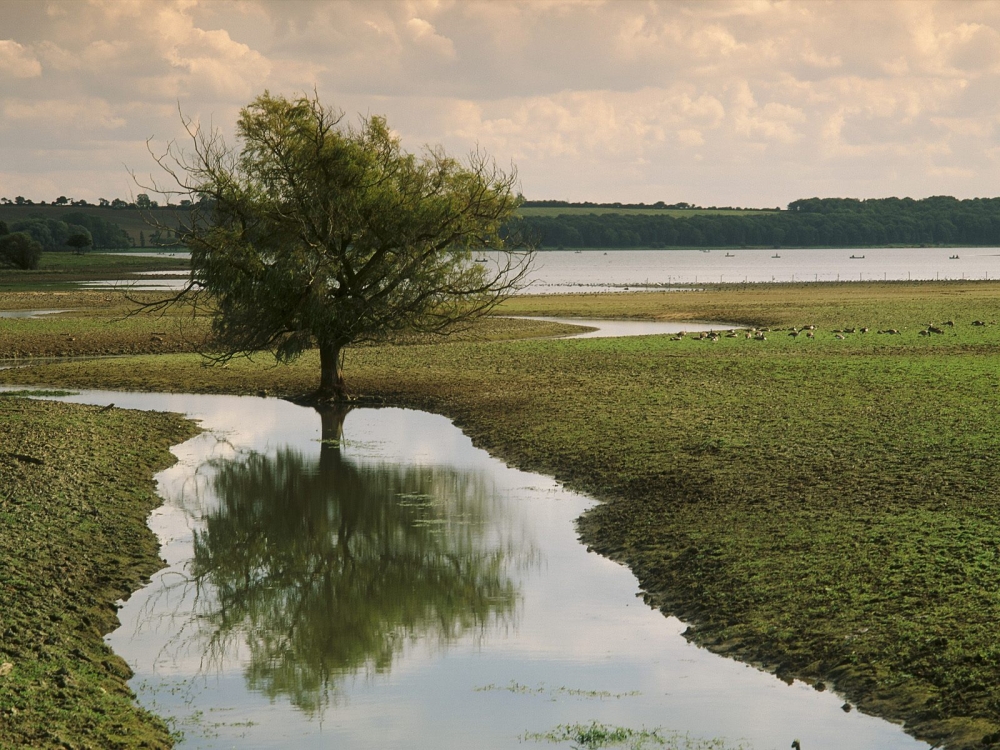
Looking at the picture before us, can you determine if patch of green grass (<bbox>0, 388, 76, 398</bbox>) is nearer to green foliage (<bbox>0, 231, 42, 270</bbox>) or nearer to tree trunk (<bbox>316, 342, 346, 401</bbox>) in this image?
tree trunk (<bbox>316, 342, 346, 401</bbox>)

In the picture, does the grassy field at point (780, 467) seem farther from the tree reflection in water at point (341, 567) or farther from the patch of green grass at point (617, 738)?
the tree reflection in water at point (341, 567)

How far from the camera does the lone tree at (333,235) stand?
29000 mm

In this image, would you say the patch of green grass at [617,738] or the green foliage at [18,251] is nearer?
the patch of green grass at [617,738]

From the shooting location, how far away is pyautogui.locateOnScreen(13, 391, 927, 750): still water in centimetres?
1073

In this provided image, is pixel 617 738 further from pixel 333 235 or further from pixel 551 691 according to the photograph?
pixel 333 235

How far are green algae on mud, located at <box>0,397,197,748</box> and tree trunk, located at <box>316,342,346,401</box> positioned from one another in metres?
5.64

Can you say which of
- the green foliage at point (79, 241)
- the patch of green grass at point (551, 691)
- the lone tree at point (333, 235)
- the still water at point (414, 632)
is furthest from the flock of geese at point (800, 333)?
the green foliage at point (79, 241)

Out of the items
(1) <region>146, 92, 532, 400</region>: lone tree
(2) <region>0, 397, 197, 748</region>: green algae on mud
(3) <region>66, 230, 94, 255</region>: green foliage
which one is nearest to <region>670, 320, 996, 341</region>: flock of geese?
(1) <region>146, 92, 532, 400</region>: lone tree

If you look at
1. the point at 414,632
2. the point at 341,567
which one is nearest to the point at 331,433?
the point at 341,567

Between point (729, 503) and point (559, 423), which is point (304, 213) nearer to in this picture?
point (559, 423)

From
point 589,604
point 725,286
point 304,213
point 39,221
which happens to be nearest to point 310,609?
point 589,604

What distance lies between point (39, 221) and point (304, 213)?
183826 millimetres

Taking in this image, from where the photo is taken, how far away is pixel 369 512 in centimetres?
1967

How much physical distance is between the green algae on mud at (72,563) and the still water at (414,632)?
442 millimetres
